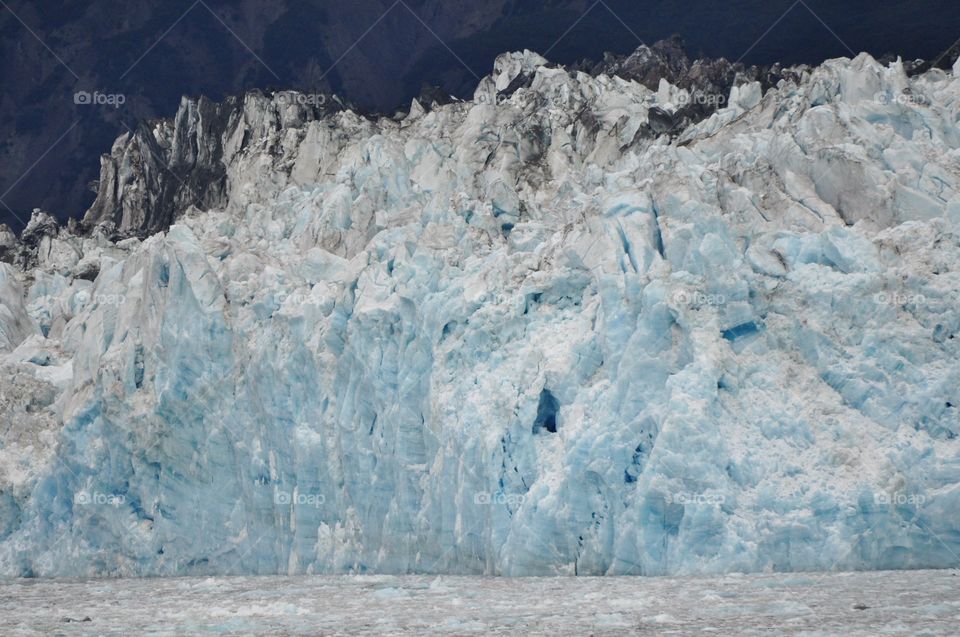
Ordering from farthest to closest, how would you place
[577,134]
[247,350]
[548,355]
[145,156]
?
[145,156] < [577,134] < [247,350] < [548,355]

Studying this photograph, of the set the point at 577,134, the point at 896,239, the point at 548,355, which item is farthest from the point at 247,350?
the point at 896,239

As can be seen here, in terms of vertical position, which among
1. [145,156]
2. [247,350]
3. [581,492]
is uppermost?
[145,156]

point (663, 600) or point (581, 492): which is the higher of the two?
point (581, 492)

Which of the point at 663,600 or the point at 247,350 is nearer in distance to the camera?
the point at 663,600

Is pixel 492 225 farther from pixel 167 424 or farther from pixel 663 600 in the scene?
pixel 663 600

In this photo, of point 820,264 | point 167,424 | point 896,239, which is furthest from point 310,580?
point 896,239

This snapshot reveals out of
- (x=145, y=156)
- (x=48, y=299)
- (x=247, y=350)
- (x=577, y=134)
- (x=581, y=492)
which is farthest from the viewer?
(x=145, y=156)
